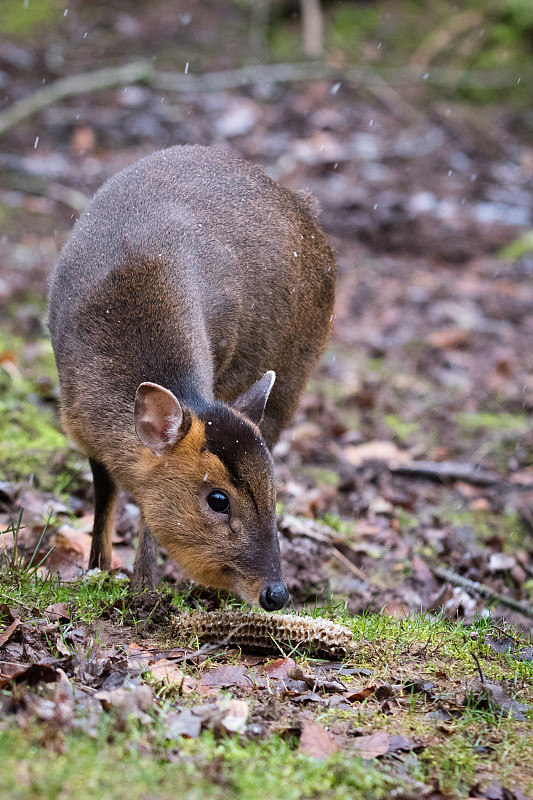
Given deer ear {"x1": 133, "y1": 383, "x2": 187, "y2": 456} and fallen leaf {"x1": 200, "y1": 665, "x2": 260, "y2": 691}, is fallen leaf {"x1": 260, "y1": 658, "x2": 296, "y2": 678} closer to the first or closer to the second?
fallen leaf {"x1": 200, "y1": 665, "x2": 260, "y2": 691}

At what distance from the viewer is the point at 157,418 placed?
13.4 ft

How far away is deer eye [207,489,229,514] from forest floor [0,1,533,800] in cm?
56

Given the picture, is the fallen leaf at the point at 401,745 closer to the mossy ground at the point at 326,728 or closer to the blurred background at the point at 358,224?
the mossy ground at the point at 326,728

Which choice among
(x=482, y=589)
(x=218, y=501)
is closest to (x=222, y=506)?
(x=218, y=501)

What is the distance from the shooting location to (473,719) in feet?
10.8

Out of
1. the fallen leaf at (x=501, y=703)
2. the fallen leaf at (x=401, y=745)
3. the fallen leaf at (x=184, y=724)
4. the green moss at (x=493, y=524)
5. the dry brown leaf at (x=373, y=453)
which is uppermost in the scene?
the fallen leaf at (x=184, y=724)

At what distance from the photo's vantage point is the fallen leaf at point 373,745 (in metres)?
2.98

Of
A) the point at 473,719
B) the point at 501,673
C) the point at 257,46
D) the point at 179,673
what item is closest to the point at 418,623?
the point at 501,673

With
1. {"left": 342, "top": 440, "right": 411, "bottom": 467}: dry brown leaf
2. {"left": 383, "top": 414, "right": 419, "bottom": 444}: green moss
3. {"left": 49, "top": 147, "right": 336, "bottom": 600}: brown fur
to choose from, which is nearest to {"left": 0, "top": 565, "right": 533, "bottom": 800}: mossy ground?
{"left": 49, "top": 147, "right": 336, "bottom": 600}: brown fur

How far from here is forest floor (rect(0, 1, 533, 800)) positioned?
289 centimetres

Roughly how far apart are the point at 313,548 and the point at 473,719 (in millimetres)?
2455

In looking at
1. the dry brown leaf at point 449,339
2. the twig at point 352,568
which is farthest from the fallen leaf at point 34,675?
the dry brown leaf at point 449,339

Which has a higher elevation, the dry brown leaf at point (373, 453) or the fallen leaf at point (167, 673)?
the fallen leaf at point (167, 673)

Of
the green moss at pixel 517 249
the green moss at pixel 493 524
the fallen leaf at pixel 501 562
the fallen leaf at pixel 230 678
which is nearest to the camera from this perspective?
the fallen leaf at pixel 230 678
